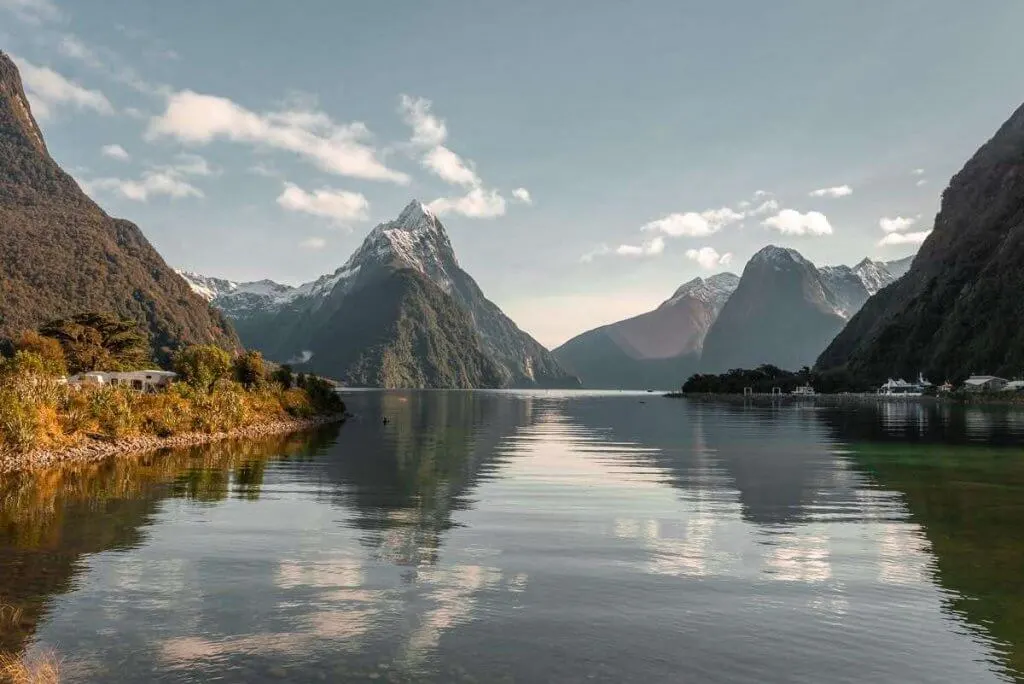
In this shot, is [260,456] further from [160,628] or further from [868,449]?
[868,449]

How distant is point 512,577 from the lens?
70.1ft

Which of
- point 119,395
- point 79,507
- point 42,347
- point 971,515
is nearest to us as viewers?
point 79,507

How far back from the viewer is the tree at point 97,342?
110 m

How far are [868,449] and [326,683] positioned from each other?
217 ft

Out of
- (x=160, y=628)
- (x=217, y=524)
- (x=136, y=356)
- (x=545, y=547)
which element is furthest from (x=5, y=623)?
(x=136, y=356)

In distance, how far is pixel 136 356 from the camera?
123 metres

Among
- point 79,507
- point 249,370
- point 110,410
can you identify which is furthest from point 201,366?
point 79,507

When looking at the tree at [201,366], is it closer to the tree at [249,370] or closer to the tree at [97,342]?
the tree at [249,370]

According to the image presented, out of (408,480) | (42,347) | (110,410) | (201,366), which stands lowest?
(408,480)

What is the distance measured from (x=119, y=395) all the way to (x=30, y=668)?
2113 inches

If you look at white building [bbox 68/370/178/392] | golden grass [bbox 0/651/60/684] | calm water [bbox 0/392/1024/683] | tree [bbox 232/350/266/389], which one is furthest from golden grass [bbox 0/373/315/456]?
golden grass [bbox 0/651/60/684]

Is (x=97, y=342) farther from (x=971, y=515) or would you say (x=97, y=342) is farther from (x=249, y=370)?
(x=971, y=515)

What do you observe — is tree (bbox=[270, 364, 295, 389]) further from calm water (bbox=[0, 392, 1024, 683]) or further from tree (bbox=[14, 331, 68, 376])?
calm water (bbox=[0, 392, 1024, 683])

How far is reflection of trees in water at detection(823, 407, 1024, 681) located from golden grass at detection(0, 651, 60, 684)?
18.9m
